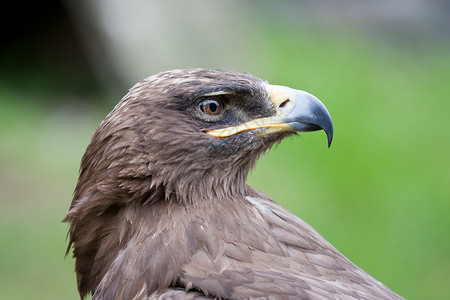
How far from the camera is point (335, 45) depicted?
11.5m

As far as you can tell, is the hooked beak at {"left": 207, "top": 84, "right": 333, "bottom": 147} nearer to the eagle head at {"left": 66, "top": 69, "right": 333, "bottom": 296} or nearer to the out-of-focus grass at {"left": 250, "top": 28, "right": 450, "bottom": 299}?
the eagle head at {"left": 66, "top": 69, "right": 333, "bottom": 296}

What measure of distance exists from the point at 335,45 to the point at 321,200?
4835mm

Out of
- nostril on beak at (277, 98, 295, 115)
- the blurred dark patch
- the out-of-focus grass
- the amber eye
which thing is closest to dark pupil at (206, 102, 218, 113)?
the amber eye

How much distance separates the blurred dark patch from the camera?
387 inches

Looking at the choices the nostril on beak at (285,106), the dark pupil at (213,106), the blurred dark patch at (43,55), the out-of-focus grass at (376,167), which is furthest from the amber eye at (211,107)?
the blurred dark patch at (43,55)

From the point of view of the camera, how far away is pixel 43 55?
34.1 ft

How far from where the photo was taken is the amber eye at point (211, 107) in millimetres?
3146

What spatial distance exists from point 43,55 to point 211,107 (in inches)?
309

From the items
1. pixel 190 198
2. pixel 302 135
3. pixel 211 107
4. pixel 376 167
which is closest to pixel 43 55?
pixel 302 135

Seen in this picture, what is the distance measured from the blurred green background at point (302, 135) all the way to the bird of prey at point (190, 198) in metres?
3.54

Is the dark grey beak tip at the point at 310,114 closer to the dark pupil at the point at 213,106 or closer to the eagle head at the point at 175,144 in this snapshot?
the eagle head at the point at 175,144

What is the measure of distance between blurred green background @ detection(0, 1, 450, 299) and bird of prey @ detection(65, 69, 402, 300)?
3540mm

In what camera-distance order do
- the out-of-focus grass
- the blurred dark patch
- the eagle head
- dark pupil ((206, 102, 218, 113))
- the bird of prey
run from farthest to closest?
1. the blurred dark patch
2. the out-of-focus grass
3. dark pupil ((206, 102, 218, 113))
4. the eagle head
5. the bird of prey

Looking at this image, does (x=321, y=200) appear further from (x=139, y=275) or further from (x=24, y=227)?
(x=139, y=275)
